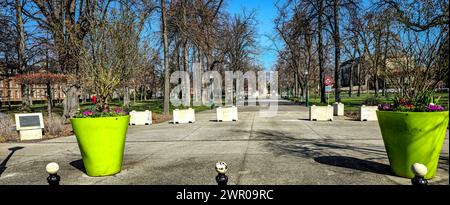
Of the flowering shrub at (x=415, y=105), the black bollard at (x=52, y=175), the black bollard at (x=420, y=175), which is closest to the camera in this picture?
the black bollard at (x=420, y=175)

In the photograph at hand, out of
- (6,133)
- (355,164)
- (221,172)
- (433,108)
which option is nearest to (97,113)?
(221,172)

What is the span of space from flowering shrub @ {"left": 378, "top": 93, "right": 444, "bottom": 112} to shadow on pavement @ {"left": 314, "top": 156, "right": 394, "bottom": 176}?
42.1 inches

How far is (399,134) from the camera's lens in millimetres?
4504

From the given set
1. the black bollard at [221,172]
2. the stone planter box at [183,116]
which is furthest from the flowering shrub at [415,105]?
the stone planter box at [183,116]

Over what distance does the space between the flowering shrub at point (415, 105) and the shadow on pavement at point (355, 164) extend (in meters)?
1.07

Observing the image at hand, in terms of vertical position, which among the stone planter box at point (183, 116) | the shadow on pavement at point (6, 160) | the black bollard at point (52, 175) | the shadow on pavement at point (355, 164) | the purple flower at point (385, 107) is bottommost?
the shadow on pavement at point (6, 160)

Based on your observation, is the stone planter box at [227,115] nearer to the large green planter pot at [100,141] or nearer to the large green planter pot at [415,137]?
the large green planter pot at [100,141]

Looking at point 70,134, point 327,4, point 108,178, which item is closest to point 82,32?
point 70,134

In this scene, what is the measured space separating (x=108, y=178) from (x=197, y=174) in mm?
1557

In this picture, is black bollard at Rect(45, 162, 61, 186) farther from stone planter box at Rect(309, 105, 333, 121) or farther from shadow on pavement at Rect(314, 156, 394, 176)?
stone planter box at Rect(309, 105, 333, 121)

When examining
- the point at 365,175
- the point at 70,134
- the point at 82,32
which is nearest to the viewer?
the point at 365,175

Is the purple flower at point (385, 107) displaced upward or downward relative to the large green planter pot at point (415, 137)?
upward

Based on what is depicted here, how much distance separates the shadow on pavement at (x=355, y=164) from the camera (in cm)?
517

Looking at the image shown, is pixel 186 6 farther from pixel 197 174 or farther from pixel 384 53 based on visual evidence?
pixel 197 174
